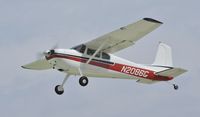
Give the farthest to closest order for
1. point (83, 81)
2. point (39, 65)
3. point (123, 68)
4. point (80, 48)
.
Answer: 1. point (39, 65)
2. point (123, 68)
3. point (80, 48)
4. point (83, 81)

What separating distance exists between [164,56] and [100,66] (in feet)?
20.4

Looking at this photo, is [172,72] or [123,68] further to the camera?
[172,72]

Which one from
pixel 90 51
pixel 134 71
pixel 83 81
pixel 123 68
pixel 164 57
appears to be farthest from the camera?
pixel 164 57

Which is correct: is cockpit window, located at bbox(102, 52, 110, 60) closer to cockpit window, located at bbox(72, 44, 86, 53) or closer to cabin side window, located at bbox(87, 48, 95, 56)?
cabin side window, located at bbox(87, 48, 95, 56)

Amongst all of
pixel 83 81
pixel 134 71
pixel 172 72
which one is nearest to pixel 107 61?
pixel 134 71

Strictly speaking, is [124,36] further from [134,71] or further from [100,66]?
[134,71]

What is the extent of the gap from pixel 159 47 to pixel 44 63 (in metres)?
6.52

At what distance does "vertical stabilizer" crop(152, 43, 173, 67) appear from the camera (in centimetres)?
3566

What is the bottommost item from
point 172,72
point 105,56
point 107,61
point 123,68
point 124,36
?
point 172,72

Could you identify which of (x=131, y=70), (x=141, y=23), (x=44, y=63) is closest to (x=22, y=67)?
(x=44, y=63)

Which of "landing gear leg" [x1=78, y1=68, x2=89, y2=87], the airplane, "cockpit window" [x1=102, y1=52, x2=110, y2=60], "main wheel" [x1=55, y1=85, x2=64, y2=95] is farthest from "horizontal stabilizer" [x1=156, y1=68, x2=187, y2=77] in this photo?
"main wheel" [x1=55, y1=85, x2=64, y2=95]

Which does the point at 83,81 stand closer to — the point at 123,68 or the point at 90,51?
the point at 90,51

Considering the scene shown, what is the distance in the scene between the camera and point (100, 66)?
1208 inches

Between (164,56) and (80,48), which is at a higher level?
(164,56)
